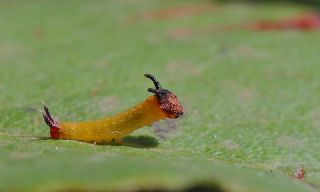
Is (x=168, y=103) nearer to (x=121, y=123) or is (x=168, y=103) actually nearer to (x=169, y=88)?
(x=121, y=123)

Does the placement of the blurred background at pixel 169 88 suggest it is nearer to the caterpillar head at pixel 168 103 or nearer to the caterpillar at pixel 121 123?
the caterpillar at pixel 121 123

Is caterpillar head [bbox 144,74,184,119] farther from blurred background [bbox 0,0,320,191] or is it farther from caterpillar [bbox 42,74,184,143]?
blurred background [bbox 0,0,320,191]

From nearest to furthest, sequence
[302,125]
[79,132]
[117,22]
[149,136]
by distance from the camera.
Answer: [79,132]
[149,136]
[302,125]
[117,22]

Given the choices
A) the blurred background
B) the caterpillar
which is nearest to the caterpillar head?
the caterpillar

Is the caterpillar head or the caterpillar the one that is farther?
the caterpillar head

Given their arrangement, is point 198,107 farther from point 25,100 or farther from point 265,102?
point 25,100

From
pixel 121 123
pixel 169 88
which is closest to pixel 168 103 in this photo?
pixel 121 123

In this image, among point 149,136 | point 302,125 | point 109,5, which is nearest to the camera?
point 149,136

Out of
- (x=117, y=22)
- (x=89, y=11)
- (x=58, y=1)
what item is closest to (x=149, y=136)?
(x=117, y=22)
